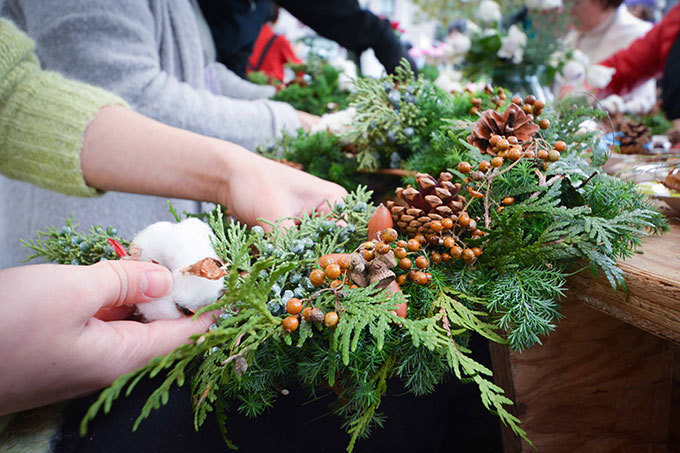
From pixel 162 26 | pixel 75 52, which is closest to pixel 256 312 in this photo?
pixel 75 52

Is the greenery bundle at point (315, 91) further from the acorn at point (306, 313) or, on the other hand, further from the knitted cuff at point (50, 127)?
the acorn at point (306, 313)

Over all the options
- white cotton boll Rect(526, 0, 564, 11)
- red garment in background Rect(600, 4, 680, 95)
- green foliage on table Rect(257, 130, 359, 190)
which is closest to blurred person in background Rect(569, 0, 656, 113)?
red garment in background Rect(600, 4, 680, 95)

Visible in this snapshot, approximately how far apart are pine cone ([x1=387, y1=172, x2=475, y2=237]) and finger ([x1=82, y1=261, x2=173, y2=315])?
1.01 feet

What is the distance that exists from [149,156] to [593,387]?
0.87 m

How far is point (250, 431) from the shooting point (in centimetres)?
51

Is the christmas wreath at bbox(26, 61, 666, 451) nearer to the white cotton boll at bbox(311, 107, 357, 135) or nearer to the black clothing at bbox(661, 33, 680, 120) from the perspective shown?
the white cotton boll at bbox(311, 107, 357, 135)

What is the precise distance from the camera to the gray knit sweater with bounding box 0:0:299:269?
982mm

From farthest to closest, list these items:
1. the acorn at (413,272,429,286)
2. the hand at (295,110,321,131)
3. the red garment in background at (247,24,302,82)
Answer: the red garment in background at (247,24,302,82) → the hand at (295,110,321,131) → the acorn at (413,272,429,286)

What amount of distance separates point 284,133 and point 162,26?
0.52 metres

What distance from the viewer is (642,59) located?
239 cm

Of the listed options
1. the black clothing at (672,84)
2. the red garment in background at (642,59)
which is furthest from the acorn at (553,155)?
the red garment in background at (642,59)

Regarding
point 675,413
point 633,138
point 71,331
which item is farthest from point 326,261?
point 633,138

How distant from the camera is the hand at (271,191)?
65cm

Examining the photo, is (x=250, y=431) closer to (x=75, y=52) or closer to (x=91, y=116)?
(x=91, y=116)
